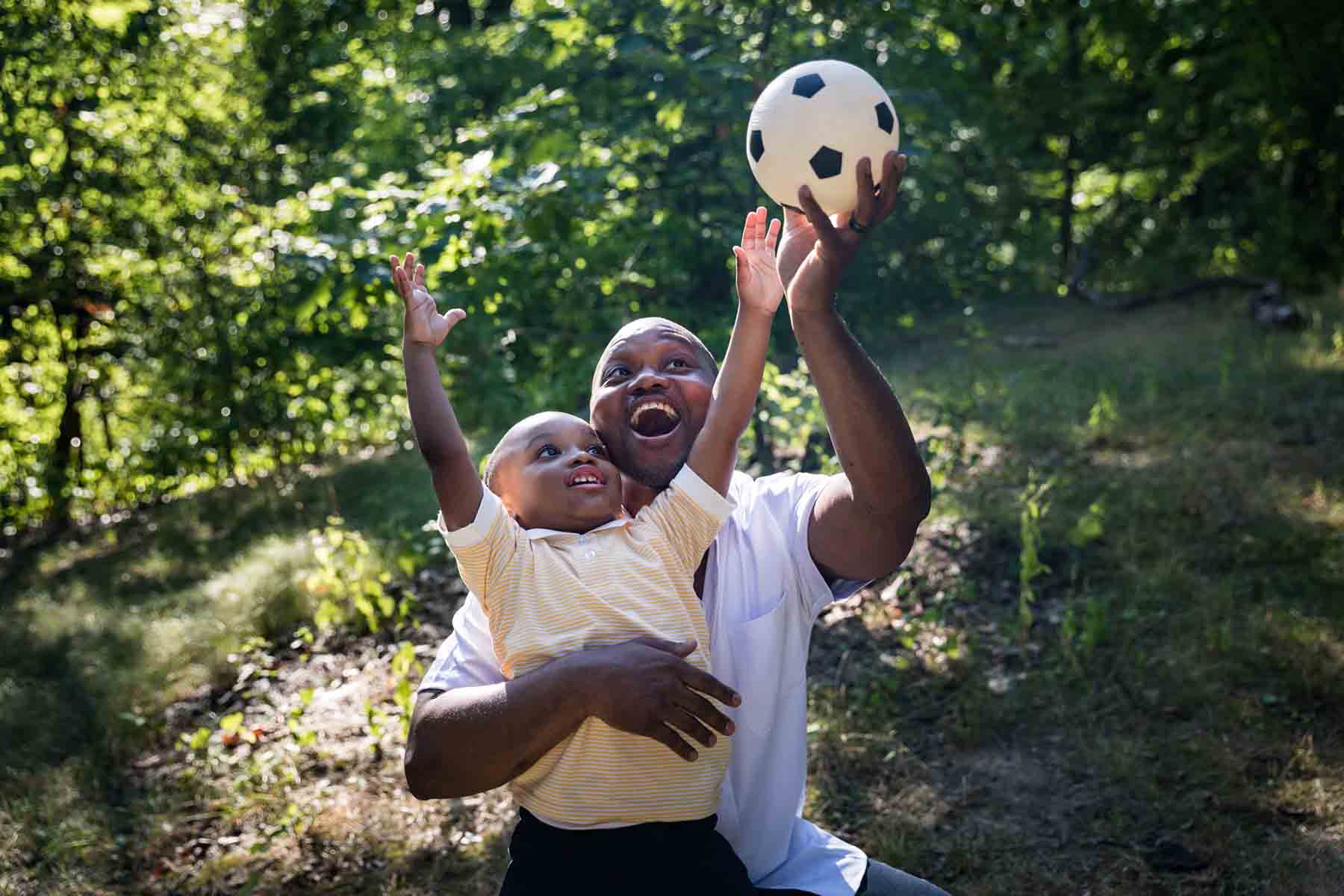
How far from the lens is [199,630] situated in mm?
4926

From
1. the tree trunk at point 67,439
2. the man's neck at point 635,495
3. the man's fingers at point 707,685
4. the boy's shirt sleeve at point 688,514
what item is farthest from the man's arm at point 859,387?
the tree trunk at point 67,439

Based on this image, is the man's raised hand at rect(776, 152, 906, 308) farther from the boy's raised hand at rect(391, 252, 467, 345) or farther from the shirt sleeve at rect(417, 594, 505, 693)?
the shirt sleeve at rect(417, 594, 505, 693)

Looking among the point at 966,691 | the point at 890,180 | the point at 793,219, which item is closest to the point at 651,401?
the point at 793,219

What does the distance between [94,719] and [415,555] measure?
4.52 feet

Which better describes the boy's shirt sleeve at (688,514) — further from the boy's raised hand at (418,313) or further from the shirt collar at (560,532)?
the boy's raised hand at (418,313)

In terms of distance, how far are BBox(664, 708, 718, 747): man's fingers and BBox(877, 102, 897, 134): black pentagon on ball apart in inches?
46.0

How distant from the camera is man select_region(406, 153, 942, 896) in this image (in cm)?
167

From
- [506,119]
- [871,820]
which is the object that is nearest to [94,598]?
[506,119]

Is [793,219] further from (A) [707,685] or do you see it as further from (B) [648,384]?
(A) [707,685]

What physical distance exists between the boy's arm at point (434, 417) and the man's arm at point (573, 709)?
0.92 ft

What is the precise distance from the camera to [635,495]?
2.13 metres

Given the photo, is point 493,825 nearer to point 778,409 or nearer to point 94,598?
point 778,409

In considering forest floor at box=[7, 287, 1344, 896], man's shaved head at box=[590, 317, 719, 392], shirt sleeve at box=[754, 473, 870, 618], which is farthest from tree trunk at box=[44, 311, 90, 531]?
shirt sleeve at box=[754, 473, 870, 618]

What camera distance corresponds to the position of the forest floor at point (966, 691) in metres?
2.98
